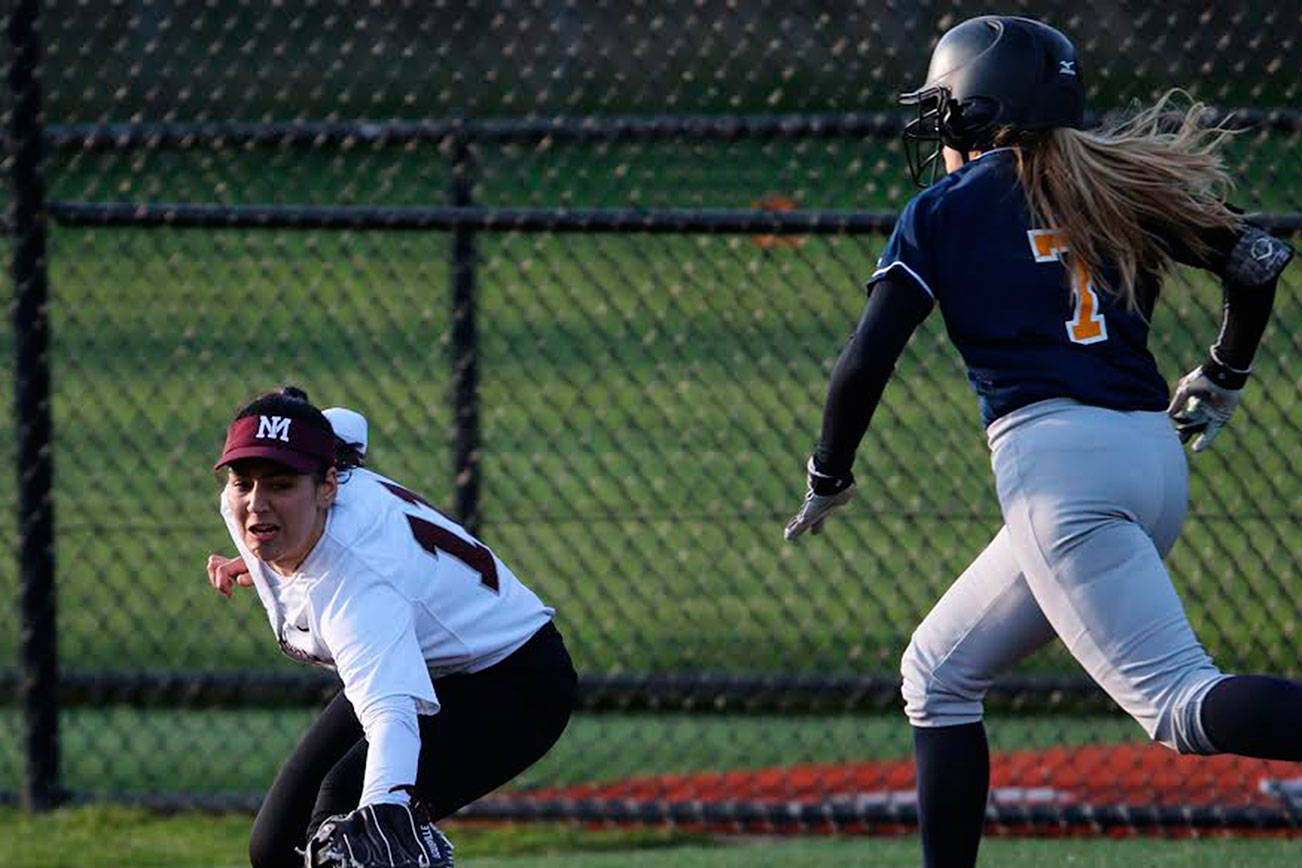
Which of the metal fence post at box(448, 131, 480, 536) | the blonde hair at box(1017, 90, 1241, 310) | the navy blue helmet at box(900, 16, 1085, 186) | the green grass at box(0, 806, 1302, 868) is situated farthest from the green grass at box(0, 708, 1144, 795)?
the navy blue helmet at box(900, 16, 1085, 186)

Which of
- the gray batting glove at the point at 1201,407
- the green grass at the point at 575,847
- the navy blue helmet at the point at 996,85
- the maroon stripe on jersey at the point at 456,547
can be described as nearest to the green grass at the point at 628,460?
the green grass at the point at 575,847

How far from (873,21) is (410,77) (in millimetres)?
10464

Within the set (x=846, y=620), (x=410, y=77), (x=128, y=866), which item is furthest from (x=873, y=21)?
(x=410, y=77)

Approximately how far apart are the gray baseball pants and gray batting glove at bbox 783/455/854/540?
0.88 ft

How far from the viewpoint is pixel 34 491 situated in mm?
5438

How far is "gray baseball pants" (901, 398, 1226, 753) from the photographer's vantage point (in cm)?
330

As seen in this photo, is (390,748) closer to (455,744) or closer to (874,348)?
(455,744)

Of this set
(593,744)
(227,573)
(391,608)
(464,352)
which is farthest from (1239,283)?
(593,744)

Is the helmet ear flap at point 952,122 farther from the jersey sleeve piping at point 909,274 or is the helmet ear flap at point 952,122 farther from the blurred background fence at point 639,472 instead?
the blurred background fence at point 639,472

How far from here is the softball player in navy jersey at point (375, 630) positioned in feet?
10.7

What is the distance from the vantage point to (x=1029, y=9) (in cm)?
578

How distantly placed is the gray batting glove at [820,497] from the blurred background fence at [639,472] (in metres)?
1.47

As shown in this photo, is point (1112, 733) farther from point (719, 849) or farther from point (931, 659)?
point (931, 659)

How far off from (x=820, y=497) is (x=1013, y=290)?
1.63 feet
